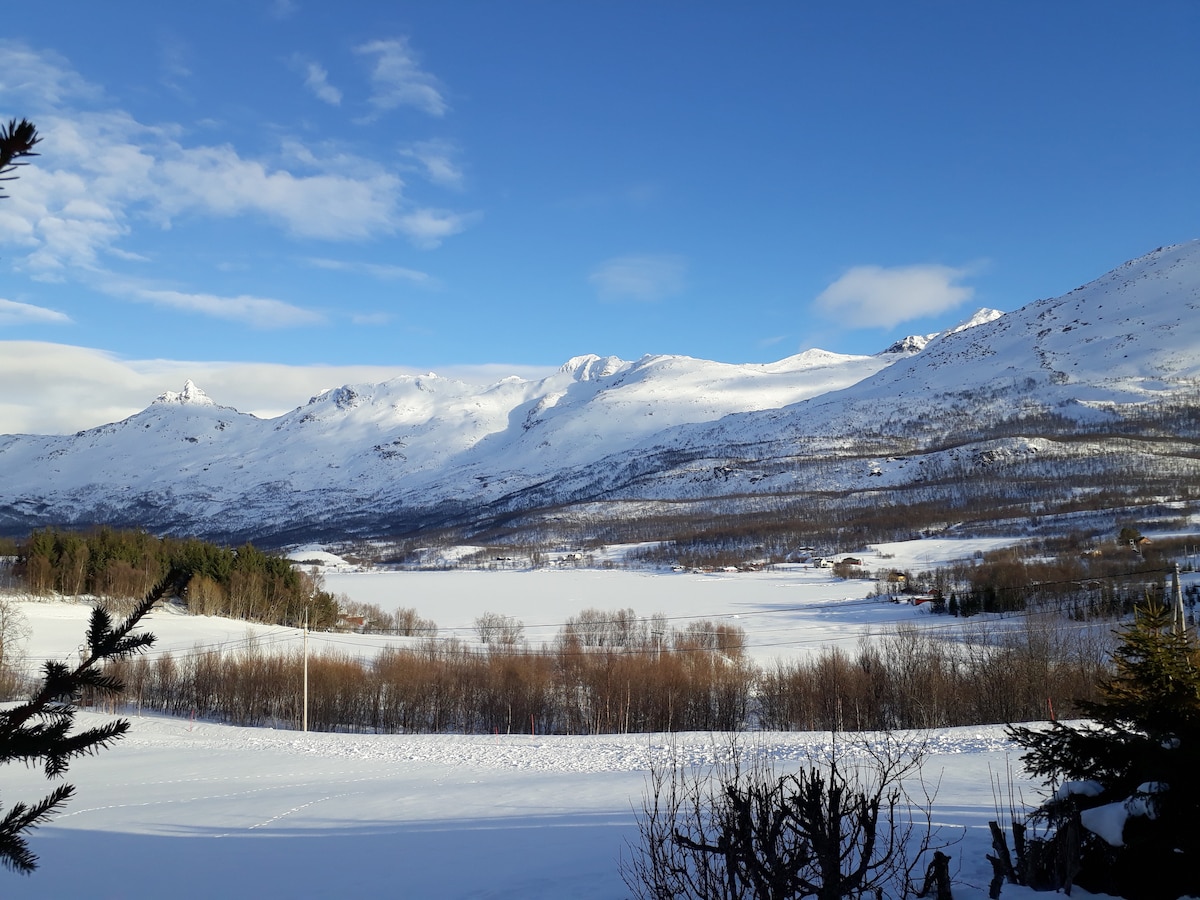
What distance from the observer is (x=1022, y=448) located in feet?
605

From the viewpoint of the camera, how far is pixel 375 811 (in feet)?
57.5

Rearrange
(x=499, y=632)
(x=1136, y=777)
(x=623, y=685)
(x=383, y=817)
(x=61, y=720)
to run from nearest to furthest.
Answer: (x=61, y=720) → (x=1136, y=777) → (x=383, y=817) → (x=623, y=685) → (x=499, y=632)

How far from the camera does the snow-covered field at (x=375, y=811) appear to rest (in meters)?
11.8

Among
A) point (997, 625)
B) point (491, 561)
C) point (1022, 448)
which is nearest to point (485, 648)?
point (997, 625)

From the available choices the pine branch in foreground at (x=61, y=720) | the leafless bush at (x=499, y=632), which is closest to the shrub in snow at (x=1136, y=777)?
the pine branch in foreground at (x=61, y=720)

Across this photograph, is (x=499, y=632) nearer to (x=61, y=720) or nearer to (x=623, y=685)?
(x=623, y=685)

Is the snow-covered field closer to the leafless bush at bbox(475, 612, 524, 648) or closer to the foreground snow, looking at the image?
the foreground snow

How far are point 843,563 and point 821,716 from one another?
71.4 metres

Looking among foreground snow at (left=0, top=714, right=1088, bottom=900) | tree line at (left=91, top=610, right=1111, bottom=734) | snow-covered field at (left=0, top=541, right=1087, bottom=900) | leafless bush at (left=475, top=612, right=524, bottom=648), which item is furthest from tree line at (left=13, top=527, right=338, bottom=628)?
foreground snow at (left=0, top=714, right=1088, bottom=900)

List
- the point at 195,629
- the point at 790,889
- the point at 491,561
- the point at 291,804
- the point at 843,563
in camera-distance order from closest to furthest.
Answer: the point at 790,889 → the point at 291,804 → the point at 195,629 → the point at 843,563 → the point at 491,561

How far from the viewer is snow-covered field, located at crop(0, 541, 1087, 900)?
11.8 metres

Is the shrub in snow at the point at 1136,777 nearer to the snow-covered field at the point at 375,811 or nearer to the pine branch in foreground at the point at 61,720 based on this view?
the snow-covered field at the point at 375,811

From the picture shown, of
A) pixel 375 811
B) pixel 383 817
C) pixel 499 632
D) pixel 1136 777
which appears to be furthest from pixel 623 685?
pixel 1136 777

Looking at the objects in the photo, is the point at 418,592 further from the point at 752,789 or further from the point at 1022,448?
the point at 1022,448
